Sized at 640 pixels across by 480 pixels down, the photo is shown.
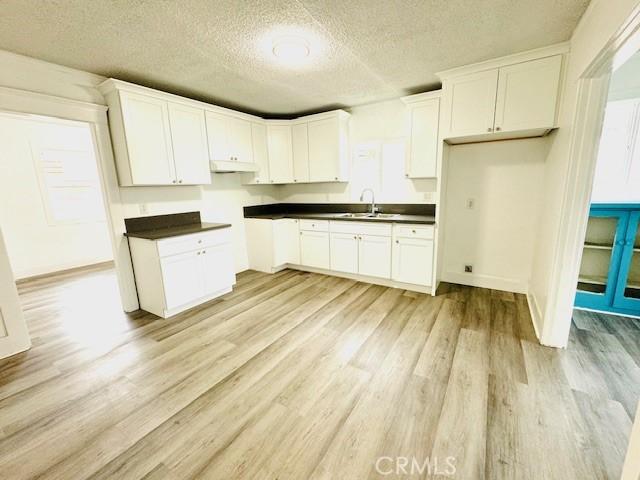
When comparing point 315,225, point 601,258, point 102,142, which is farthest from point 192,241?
point 601,258

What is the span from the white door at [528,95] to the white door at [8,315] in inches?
182

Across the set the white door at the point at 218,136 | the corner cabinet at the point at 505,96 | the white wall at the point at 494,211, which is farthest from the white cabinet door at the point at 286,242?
the corner cabinet at the point at 505,96

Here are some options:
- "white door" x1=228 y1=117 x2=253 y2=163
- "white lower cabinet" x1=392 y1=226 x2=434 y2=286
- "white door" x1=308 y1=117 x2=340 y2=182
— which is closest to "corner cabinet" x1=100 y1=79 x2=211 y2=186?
"white door" x1=228 y1=117 x2=253 y2=163

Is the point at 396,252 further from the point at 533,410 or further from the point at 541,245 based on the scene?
the point at 533,410

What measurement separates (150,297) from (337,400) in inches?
95.1

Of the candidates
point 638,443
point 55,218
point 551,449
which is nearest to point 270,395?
point 551,449

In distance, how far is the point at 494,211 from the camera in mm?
3297

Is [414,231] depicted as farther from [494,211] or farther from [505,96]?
[505,96]

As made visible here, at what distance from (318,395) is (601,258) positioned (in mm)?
3262

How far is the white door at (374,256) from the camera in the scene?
11.6ft

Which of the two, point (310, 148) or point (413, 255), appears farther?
point (310, 148)

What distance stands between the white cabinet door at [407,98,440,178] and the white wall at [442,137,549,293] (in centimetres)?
35

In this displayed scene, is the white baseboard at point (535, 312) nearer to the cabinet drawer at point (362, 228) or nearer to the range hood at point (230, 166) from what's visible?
the cabinet drawer at point (362, 228)
